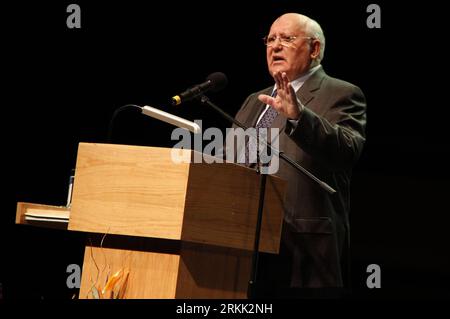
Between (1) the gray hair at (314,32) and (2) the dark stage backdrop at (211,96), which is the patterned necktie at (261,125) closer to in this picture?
(1) the gray hair at (314,32)

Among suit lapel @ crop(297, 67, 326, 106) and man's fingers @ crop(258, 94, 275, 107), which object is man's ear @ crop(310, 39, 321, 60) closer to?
suit lapel @ crop(297, 67, 326, 106)

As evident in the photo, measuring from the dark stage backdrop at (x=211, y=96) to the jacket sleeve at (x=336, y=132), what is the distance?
1.24 m

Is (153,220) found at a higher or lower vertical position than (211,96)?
lower

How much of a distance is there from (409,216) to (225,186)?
7.83 ft

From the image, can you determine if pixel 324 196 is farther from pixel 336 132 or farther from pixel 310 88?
pixel 310 88

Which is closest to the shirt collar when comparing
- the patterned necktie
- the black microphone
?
the patterned necktie

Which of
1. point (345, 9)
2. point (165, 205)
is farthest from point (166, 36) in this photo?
point (165, 205)

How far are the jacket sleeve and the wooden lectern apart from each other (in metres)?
0.38

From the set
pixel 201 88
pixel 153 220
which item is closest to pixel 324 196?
pixel 201 88

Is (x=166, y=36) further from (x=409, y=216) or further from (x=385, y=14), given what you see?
(x=409, y=216)

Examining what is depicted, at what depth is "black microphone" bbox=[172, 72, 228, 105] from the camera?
2.73 m

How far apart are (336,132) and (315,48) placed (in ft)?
2.41

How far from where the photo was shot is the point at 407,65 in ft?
14.6

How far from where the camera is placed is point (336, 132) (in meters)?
2.99
